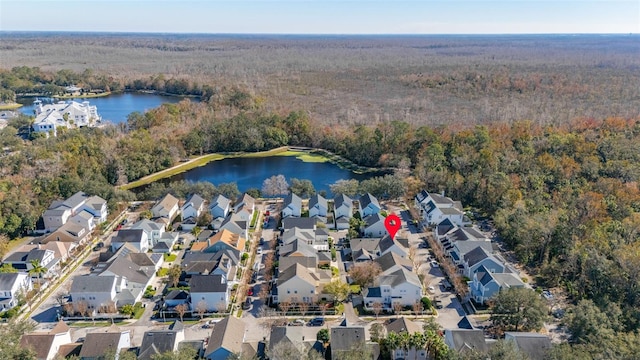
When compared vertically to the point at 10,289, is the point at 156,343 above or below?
above

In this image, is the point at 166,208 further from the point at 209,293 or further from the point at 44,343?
the point at 44,343

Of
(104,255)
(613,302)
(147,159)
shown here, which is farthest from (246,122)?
(613,302)

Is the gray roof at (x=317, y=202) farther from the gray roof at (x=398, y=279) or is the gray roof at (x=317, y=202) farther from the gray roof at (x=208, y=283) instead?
the gray roof at (x=208, y=283)

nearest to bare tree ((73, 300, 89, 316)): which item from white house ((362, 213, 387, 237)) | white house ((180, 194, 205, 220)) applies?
white house ((180, 194, 205, 220))

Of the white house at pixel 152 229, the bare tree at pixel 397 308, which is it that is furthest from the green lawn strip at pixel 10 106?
the bare tree at pixel 397 308

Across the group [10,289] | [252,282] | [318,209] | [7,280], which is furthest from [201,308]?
[318,209]
